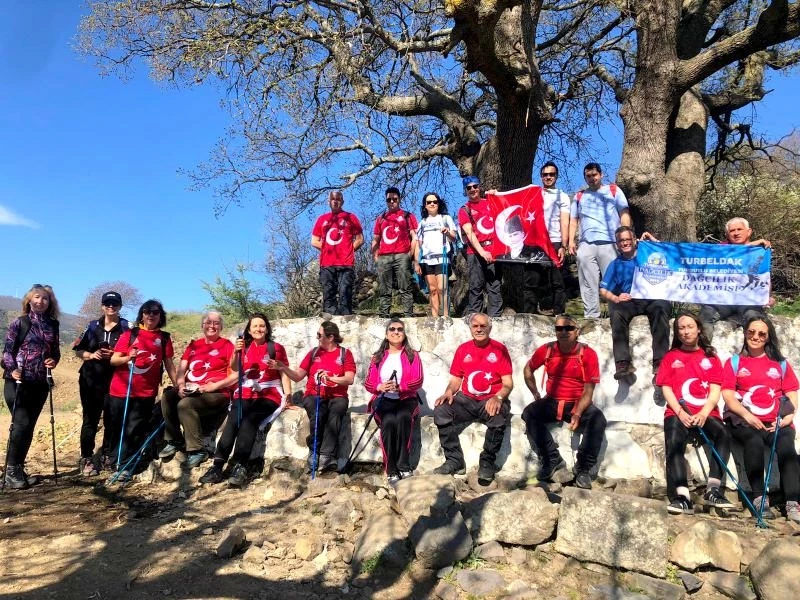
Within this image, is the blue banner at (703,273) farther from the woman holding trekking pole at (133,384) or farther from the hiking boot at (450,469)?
the woman holding trekking pole at (133,384)

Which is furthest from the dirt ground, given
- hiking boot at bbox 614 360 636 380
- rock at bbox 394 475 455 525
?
hiking boot at bbox 614 360 636 380

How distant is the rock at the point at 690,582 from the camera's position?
11.9ft

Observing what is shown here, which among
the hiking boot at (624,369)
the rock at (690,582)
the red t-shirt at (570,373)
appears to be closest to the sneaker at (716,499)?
the rock at (690,582)

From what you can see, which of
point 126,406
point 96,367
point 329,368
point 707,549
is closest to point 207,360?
point 126,406

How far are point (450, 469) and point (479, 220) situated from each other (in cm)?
335

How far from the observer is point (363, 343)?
7.32 metres

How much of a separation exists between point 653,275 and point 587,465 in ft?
9.10

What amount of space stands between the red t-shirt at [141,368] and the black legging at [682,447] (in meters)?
5.22

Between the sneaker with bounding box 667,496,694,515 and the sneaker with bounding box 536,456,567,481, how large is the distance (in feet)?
3.08

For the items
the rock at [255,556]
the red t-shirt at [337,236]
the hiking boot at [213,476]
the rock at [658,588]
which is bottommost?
the rock at [658,588]

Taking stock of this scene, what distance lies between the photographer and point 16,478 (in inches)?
222

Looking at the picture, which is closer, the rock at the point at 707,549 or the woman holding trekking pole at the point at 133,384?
the rock at the point at 707,549

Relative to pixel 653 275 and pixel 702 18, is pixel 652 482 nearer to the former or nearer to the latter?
pixel 653 275

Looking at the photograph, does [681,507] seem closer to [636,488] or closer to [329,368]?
[636,488]
